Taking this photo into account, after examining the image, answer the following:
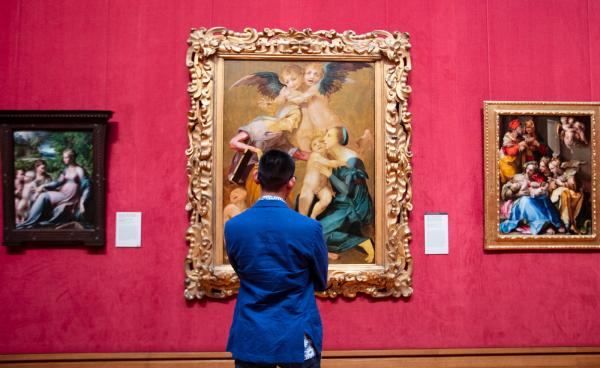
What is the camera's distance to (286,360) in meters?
2.96

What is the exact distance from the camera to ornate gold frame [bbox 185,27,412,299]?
5.30m

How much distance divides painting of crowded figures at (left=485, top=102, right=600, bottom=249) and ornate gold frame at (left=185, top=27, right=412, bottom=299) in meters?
0.91

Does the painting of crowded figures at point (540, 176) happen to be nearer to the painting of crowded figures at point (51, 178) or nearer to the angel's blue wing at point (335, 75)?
the angel's blue wing at point (335, 75)

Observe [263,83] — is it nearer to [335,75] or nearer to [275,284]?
[335,75]

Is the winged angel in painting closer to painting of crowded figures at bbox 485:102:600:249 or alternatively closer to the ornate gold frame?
the ornate gold frame

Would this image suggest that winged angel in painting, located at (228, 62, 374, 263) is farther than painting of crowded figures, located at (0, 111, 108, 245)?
Yes

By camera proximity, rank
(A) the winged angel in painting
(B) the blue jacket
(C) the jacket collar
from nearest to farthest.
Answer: (B) the blue jacket < (C) the jacket collar < (A) the winged angel in painting

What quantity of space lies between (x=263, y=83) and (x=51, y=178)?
225 centimetres

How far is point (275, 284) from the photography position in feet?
9.77

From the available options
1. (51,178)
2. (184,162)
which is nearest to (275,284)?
(184,162)

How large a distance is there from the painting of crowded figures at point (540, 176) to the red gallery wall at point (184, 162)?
0.49ft

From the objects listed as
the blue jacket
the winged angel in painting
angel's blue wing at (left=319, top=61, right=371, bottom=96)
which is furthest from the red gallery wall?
the blue jacket

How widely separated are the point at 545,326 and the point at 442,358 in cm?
111

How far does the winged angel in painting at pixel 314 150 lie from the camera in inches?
211
